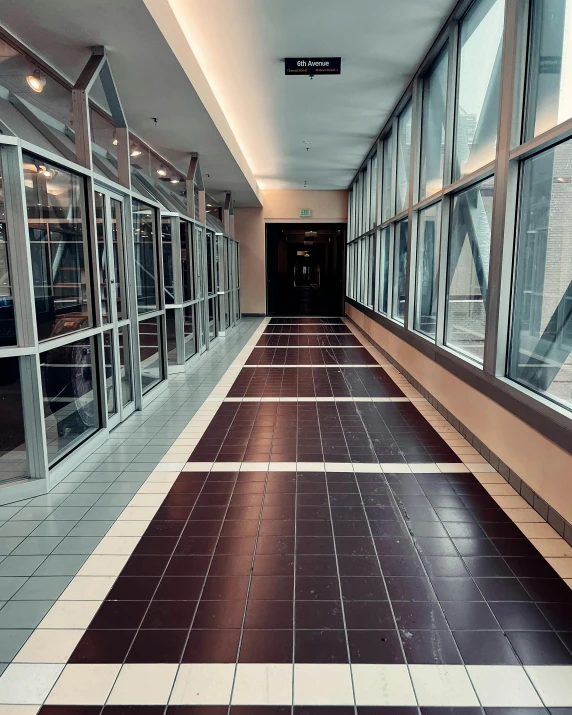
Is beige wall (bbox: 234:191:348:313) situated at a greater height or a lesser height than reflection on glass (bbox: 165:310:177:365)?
greater

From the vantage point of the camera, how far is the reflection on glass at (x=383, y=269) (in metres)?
9.14

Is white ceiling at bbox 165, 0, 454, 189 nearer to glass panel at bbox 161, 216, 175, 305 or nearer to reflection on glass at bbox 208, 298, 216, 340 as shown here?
glass panel at bbox 161, 216, 175, 305

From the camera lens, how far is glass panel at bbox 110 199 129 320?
499 cm

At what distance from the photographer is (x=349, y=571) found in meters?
2.53

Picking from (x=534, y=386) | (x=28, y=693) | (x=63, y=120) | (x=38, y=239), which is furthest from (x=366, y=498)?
(x=63, y=120)

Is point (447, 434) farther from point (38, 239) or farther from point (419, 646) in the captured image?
point (38, 239)

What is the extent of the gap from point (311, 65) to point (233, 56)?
2.84 ft

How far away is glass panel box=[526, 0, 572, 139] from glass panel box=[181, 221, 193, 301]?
17.2 ft

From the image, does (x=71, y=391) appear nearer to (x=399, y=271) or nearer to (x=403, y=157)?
(x=399, y=271)

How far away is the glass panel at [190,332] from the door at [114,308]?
9.44 ft

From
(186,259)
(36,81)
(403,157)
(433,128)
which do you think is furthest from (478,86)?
(186,259)

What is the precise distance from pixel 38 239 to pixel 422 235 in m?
4.49

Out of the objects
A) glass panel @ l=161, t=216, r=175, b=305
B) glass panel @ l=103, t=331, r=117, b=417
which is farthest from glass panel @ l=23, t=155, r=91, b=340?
glass panel @ l=161, t=216, r=175, b=305

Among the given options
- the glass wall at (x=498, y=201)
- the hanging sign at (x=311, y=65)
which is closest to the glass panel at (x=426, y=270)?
the glass wall at (x=498, y=201)
